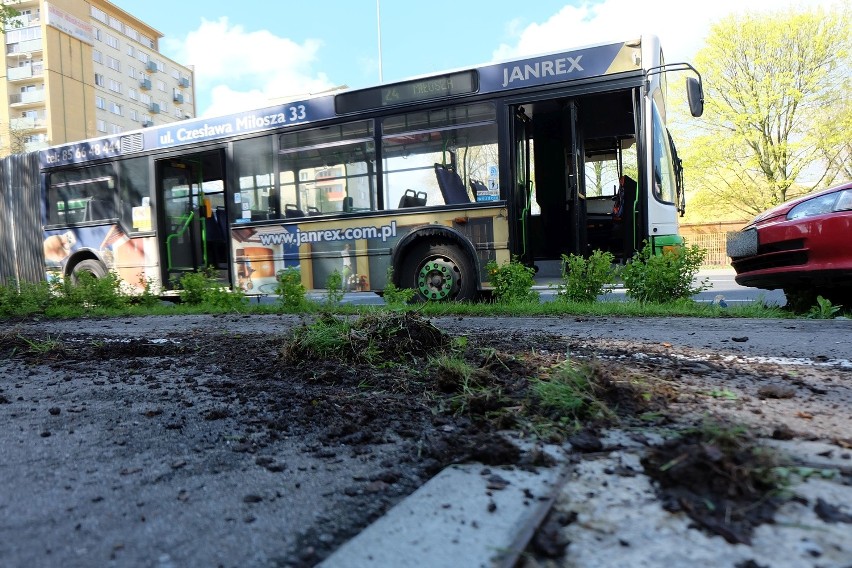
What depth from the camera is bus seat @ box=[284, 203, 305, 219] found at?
364 inches

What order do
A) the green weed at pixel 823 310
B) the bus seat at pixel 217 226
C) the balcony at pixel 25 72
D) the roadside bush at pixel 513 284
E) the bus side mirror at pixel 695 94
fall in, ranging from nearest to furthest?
the green weed at pixel 823 310, the roadside bush at pixel 513 284, the bus side mirror at pixel 695 94, the bus seat at pixel 217 226, the balcony at pixel 25 72

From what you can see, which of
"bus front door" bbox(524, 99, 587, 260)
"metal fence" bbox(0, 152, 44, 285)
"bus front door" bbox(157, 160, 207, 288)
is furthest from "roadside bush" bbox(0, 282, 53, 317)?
"bus front door" bbox(524, 99, 587, 260)

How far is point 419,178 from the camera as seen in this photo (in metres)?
8.33

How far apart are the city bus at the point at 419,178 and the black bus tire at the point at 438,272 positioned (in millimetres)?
22

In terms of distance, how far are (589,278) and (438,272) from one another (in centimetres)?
230

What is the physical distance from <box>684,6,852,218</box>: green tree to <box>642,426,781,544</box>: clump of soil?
92.1 feet

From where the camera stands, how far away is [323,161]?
29.7ft

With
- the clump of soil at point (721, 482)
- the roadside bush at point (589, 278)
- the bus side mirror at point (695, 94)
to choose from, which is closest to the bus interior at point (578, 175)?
the bus side mirror at point (695, 94)

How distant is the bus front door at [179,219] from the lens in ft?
35.9

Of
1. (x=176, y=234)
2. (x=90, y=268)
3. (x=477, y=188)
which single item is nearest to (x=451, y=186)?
(x=477, y=188)

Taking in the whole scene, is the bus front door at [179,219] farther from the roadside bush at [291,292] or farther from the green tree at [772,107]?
the green tree at [772,107]

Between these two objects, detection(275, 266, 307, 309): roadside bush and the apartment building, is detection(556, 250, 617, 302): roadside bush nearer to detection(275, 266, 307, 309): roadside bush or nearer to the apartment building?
detection(275, 266, 307, 309): roadside bush

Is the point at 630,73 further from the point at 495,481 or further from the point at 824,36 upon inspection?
the point at 824,36

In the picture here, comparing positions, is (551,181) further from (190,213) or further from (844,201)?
(190,213)
